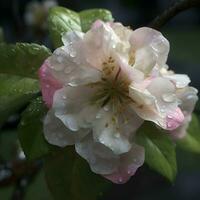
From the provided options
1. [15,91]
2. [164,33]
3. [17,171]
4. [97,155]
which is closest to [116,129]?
[97,155]

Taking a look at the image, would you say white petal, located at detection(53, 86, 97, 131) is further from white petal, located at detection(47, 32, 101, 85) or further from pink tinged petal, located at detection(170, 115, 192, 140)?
pink tinged petal, located at detection(170, 115, 192, 140)

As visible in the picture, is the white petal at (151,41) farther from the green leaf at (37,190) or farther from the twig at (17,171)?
the green leaf at (37,190)

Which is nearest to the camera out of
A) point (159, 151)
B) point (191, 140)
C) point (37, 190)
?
point (159, 151)

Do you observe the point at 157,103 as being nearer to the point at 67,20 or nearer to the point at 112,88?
the point at 112,88

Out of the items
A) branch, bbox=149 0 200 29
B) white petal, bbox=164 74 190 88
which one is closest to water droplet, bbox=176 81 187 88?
white petal, bbox=164 74 190 88

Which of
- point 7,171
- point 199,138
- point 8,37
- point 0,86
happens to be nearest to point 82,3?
point 8,37

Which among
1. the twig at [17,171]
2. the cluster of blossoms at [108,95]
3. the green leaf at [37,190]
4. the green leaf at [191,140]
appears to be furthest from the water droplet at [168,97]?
the green leaf at [37,190]
